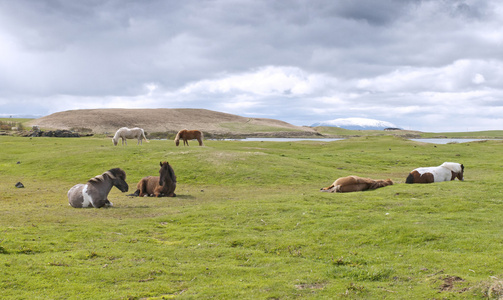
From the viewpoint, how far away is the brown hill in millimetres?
108938

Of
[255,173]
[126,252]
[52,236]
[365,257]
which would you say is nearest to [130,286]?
[126,252]

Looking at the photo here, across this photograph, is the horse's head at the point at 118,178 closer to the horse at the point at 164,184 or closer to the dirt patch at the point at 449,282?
the horse at the point at 164,184

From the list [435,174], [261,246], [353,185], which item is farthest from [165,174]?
[435,174]

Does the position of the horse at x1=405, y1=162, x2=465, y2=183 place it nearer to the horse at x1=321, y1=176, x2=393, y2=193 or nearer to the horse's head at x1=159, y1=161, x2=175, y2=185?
the horse at x1=321, y1=176, x2=393, y2=193

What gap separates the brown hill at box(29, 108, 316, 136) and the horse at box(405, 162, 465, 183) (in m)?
94.2

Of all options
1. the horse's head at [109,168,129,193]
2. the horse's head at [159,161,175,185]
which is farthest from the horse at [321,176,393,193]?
the horse's head at [109,168,129,193]

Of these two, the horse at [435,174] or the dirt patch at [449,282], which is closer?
the dirt patch at [449,282]

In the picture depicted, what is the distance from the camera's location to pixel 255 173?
25.0 metres

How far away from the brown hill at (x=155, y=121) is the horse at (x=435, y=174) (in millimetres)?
94160

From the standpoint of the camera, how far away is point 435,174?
1923 centimetres

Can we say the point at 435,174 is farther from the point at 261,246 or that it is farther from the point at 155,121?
the point at 155,121

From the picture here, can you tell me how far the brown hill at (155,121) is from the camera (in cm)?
10894

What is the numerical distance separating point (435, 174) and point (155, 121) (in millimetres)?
113281

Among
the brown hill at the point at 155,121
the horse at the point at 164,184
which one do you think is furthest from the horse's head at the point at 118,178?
the brown hill at the point at 155,121
